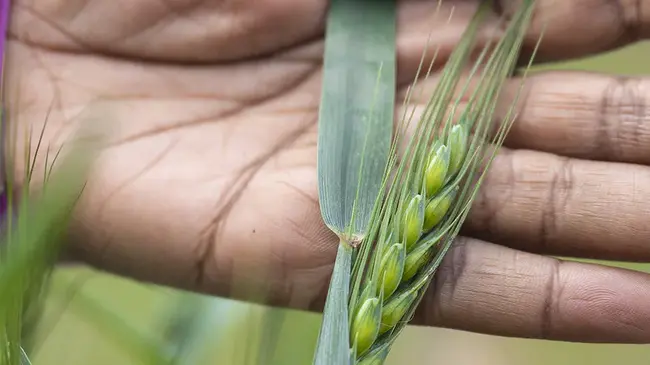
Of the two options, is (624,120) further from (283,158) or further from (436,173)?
(283,158)

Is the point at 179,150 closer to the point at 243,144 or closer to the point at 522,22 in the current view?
the point at 243,144

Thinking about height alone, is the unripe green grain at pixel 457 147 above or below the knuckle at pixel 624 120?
below

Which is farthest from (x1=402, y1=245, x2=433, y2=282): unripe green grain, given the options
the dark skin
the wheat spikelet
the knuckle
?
the knuckle

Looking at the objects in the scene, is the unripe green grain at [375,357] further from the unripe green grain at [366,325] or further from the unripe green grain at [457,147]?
the unripe green grain at [457,147]

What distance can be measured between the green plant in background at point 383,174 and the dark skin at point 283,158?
0.04 m

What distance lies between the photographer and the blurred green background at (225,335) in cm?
50

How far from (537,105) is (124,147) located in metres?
0.40

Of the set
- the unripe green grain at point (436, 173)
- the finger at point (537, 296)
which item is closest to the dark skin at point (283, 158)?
the finger at point (537, 296)

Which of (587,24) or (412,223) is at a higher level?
(587,24)

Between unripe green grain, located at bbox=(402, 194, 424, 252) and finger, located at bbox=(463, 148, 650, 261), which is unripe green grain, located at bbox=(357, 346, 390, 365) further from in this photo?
finger, located at bbox=(463, 148, 650, 261)

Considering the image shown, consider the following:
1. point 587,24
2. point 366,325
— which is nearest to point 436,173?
point 366,325

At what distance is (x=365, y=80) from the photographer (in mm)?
636

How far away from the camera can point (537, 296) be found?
0.60m

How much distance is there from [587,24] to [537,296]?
262 mm
